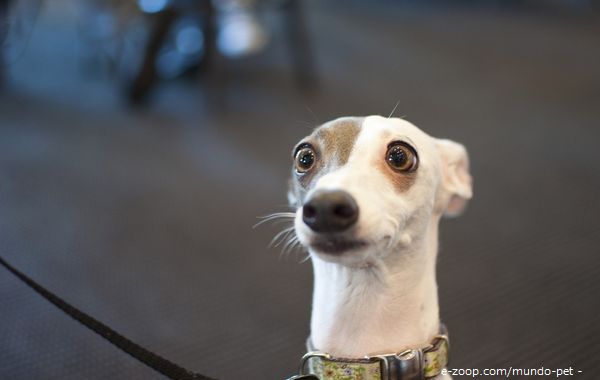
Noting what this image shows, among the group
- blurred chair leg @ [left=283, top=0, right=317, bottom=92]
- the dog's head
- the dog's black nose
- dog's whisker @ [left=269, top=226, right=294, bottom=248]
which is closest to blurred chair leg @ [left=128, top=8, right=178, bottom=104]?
blurred chair leg @ [left=283, top=0, right=317, bottom=92]

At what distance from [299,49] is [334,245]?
9.76 ft

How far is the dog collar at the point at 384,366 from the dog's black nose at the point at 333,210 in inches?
8.1

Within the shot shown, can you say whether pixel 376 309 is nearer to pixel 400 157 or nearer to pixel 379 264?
pixel 379 264

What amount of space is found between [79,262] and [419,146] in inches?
45.9

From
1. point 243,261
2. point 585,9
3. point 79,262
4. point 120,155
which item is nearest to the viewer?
point 79,262

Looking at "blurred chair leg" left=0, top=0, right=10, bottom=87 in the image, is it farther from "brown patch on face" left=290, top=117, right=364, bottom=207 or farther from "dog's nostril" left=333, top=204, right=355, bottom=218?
"dog's nostril" left=333, top=204, right=355, bottom=218

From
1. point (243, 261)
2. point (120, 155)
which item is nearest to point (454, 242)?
point (243, 261)

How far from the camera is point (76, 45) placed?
13.6 ft

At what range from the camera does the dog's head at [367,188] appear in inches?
28.8

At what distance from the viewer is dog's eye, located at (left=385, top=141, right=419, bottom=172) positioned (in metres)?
0.84

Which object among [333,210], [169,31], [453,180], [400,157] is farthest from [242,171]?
[333,210]

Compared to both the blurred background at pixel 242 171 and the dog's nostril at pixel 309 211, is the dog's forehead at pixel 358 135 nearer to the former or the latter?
the dog's nostril at pixel 309 211

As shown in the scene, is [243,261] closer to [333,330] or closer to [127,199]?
[127,199]

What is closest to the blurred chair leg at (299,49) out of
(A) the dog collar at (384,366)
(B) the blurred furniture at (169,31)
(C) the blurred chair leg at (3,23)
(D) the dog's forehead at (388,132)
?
(B) the blurred furniture at (169,31)
